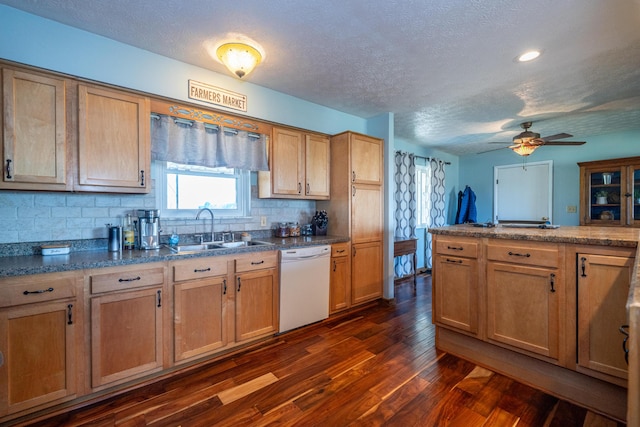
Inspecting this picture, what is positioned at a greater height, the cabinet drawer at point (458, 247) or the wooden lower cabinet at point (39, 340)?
the cabinet drawer at point (458, 247)

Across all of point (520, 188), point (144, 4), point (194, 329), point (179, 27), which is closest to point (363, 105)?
point (179, 27)

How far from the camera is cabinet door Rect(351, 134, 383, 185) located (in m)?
3.39

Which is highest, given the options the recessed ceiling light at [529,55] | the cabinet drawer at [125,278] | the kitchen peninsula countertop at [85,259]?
the recessed ceiling light at [529,55]

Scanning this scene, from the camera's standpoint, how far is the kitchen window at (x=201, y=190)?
267cm

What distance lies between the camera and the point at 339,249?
3.23 m

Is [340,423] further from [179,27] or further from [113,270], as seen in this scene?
[179,27]

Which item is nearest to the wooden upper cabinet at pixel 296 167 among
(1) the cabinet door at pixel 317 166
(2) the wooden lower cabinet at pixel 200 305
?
(1) the cabinet door at pixel 317 166

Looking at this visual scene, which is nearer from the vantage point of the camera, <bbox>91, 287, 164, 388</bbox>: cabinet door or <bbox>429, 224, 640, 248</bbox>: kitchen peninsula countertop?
<bbox>429, 224, 640, 248</bbox>: kitchen peninsula countertop

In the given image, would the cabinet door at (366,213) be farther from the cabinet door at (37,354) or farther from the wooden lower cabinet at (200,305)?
the cabinet door at (37,354)

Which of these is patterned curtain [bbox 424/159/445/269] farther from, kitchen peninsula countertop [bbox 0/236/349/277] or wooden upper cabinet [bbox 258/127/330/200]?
kitchen peninsula countertop [bbox 0/236/349/277]

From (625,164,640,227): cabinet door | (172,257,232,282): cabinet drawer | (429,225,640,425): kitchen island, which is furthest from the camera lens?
(625,164,640,227): cabinet door

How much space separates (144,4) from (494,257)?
9.68ft

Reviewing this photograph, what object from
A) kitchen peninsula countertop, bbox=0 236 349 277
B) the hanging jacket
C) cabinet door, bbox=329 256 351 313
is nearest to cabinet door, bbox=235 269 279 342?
kitchen peninsula countertop, bbox=0 236 349 277

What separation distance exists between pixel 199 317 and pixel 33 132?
1661 millimetres
